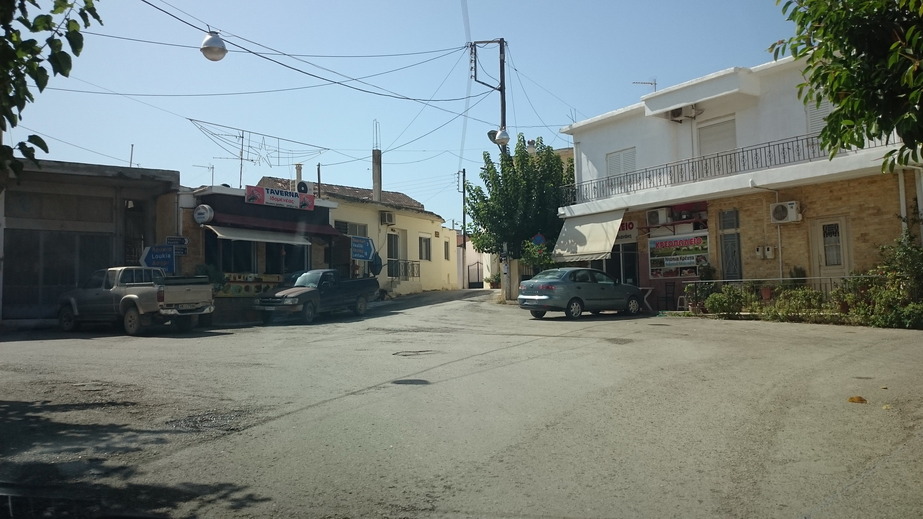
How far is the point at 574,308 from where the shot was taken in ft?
65.1

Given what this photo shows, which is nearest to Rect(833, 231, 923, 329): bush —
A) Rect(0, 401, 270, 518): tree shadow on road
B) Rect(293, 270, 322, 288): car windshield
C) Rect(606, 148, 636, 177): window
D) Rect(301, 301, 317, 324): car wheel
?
Rect(606, 148, 636, 177): window

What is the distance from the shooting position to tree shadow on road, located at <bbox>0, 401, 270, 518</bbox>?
4.75 meters

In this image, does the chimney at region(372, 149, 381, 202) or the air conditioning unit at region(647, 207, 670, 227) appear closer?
the air conditioning unit at region(647, 207, 670, 227)

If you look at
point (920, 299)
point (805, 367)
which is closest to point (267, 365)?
point (805, 367)

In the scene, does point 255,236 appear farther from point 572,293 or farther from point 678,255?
point 678,255

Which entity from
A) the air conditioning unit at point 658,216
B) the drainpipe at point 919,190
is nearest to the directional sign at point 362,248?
the air conditioning unit at point 658,216

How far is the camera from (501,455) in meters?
5.81

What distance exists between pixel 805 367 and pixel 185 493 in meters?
8.72

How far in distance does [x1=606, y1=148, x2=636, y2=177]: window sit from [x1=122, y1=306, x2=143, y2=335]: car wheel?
1673 centimetres

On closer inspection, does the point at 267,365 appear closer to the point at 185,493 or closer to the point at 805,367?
the point at 185,493

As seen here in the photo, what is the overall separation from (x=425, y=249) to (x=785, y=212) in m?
20.9

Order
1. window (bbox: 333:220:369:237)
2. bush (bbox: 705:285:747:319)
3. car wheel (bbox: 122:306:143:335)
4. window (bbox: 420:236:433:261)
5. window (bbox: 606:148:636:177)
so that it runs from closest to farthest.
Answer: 1. car wheel (bbox: 122:306:143:335)
2. bush (bbox: 705:285:747:319)
3. window (bbox: 606:148:636:177)
4. window (bbox: 333:220:369:237)
5. window (bbox: 420:236:433:261)

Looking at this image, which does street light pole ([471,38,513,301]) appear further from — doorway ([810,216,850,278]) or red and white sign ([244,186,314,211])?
doorway ([810,216,850,278])

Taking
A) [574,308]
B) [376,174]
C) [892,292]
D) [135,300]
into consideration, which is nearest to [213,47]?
[135,300]
